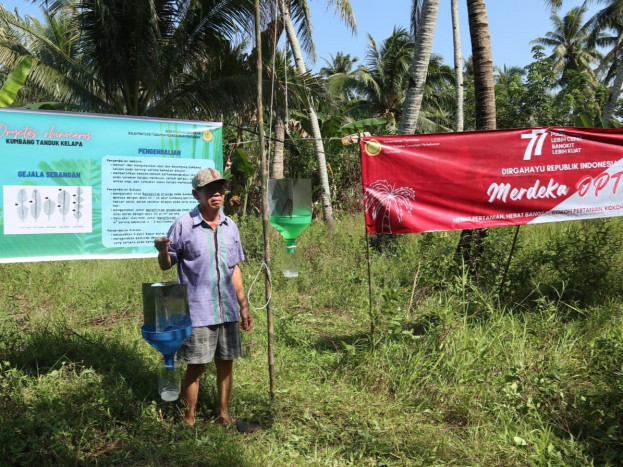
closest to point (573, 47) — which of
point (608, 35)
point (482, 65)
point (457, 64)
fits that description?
point (608, 35)

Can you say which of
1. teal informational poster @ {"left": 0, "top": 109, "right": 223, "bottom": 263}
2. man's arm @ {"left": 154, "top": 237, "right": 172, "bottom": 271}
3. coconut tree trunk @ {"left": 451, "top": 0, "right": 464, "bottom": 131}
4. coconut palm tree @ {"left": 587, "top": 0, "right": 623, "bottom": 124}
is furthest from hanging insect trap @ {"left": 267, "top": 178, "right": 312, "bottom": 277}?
coconut palm tree @ {"left": 587, "top": 0, "right": 623, "bottom": 124}

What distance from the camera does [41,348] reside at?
419 cm

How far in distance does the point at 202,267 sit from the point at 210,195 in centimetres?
44

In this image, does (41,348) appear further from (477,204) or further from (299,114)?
(299,114)

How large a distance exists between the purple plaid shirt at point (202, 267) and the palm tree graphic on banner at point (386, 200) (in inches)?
53.0

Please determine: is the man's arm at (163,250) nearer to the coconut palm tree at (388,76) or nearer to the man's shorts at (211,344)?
the man's shorts at (211,344)

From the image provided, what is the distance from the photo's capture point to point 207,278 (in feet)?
9.98

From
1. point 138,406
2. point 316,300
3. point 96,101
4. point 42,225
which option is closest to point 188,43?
point 96,101

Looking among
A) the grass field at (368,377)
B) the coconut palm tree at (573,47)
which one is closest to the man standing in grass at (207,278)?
the grass field at (368,377)

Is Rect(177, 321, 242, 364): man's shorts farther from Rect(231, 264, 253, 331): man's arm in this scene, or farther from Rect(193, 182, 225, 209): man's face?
Rect(193, 182, 225, 209): man's face

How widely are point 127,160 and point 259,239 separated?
429 centimetres

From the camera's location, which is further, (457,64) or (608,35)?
(608,35)

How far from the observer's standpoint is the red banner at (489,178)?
13.0ft

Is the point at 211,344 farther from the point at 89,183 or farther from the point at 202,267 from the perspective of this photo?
the point at 89,183
